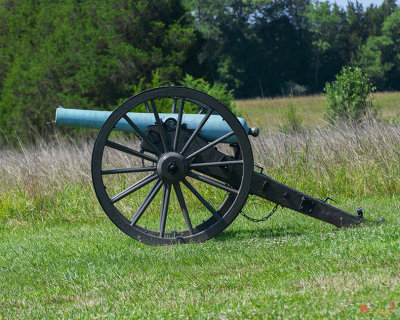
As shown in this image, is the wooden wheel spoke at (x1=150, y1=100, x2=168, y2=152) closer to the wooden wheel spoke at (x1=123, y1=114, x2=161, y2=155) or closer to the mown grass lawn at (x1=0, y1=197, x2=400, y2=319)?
the wooden wheel spoke at (x1=123, y1=114, x2=161, y2=155)

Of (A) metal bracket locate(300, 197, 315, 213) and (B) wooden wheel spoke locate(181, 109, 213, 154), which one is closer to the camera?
(B) wooden wheel spoke locate(181, 109, 213, 154)

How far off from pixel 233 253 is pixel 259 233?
1.08m

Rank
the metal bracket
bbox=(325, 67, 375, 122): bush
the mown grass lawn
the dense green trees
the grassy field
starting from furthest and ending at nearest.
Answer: the dense green trees, bbox=(325, 67, 375, 122): bush, the metal bracket, the grassy field, the mown grass lawn

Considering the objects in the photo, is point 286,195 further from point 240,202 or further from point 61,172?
point 61,172

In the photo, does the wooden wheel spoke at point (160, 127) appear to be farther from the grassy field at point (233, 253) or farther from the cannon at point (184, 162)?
the grassy field at point (233, 253)

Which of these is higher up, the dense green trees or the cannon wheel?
the dense green trees

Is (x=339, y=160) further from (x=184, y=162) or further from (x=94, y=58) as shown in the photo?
(x=94, y=58)

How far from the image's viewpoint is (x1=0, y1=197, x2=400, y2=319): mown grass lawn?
13.5 feet

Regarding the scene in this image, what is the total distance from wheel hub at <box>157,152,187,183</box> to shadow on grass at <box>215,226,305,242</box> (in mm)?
978

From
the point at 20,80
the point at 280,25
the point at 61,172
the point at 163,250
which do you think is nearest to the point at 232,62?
the point at 280,25

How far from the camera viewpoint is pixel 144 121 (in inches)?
241

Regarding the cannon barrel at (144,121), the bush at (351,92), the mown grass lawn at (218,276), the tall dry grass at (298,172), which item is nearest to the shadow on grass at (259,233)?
the mown grass lawn at (218,276)

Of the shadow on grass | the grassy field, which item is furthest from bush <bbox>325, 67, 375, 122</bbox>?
the shadow on grass

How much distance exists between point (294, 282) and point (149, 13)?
18.9 metres
